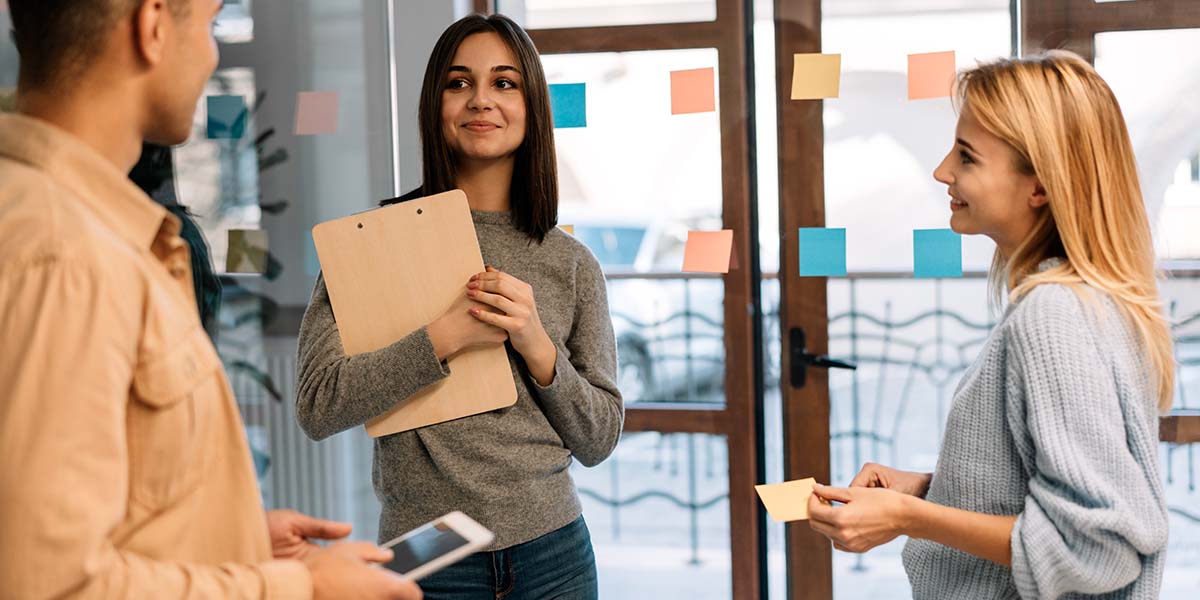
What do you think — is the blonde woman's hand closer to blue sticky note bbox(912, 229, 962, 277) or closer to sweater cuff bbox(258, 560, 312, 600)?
sweater cuff bbox(258, 560, 312, 600)

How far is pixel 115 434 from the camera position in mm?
714

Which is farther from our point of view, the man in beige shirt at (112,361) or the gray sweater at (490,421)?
the gray sweater at (490,421)

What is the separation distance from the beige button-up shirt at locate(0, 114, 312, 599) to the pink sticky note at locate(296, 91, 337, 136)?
73.6 inches

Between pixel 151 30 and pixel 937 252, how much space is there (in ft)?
6.44

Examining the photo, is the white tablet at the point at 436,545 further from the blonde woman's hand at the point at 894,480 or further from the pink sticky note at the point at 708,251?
the pink sticky note at the point at 708,251

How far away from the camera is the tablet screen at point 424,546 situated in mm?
953

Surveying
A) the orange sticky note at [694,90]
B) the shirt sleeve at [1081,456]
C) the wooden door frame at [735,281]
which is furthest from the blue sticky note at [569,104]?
the shirt sleeve at [1081,456]

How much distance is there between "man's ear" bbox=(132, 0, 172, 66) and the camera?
784 millimetres

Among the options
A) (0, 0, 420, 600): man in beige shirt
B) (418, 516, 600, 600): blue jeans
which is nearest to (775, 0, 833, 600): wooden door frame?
(418, 516, 600, 600): blue jeans

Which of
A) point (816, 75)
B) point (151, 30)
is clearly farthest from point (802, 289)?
point (151, 30)

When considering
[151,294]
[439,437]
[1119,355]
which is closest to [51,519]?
[151,294]

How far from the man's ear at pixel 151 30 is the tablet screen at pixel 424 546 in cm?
49

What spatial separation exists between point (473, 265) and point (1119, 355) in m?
0.82

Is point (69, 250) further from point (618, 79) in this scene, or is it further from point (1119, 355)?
point (618, 79)
